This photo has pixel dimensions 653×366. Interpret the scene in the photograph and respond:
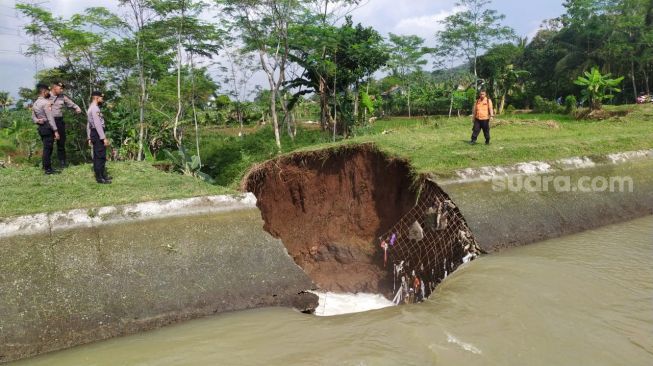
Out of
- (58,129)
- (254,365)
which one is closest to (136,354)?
(254,365)

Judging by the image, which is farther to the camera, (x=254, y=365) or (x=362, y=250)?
(x=362, y=250)

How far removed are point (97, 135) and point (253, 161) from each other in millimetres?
3911

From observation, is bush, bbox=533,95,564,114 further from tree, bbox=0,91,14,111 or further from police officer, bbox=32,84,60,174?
tree, bbox=0,91,14,111

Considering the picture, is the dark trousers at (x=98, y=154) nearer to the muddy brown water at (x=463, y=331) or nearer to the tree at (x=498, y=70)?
the muddy brown water at (x=463, y=331)

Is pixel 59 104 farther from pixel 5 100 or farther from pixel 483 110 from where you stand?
pixel 5 100

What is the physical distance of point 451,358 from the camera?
4.26 meters

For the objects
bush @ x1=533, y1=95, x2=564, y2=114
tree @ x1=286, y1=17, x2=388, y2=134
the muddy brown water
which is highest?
tree @ x1=286, y1=17, x2=388, y2=134

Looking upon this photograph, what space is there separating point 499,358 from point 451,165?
482cm

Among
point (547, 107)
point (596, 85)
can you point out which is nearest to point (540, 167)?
point (596, 85)

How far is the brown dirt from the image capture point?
906 cm

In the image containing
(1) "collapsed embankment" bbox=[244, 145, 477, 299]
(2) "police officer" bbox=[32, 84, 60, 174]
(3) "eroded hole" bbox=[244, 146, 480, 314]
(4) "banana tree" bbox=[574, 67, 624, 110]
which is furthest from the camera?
(4) "banana tree" bbox=[574, 67, 624, 110]

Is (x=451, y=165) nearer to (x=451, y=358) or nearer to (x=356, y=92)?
(x=451, y=358)

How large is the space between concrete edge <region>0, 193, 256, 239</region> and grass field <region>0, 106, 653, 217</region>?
0.19 metres

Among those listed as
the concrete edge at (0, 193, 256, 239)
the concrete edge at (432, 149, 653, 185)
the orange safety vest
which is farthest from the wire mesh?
the orange safety vest
